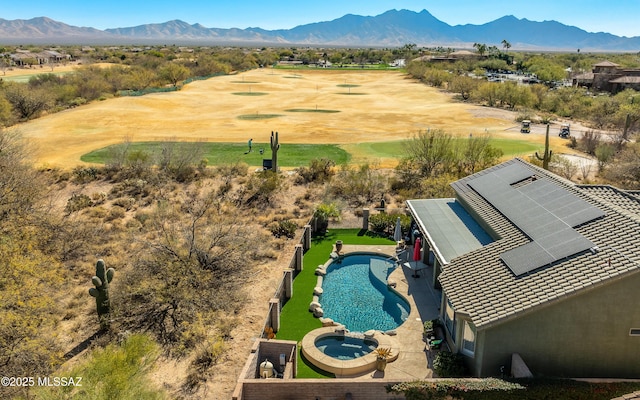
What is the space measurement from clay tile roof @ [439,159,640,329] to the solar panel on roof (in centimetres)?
23

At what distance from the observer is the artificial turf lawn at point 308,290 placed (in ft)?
52.0

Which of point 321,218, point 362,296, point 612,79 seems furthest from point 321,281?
point 612,79

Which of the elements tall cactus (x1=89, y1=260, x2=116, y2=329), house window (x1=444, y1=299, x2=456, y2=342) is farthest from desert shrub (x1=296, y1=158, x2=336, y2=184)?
house window (x1=444, y1=299, x2=456, y2=342)

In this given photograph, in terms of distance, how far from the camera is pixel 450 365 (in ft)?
41.7

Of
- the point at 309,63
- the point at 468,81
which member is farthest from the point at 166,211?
the point at 309,63

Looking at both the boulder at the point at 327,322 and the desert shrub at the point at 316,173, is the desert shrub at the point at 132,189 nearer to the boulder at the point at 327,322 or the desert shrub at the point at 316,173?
the desert shrub at the point at 316,173

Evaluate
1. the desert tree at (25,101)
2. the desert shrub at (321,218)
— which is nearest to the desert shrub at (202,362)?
the desert shrub at (321,218)

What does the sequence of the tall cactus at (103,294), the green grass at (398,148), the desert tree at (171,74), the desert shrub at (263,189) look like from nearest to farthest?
1. the tall cactus at (103,294)
2. the desert shrub at (263,189)
3. the green grass at (398,148)
4. the desert tree at (171,74)

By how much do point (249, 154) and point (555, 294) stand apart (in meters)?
36.1

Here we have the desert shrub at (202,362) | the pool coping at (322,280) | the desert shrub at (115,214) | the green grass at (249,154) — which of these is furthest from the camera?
the green grass at (249,154)

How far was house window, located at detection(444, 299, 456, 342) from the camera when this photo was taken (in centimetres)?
1429

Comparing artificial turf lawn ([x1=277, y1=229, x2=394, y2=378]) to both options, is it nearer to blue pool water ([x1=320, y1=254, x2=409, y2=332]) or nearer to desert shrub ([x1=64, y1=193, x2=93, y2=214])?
blue pool water ([x1=320, y1=254, x2=409, y2=332])

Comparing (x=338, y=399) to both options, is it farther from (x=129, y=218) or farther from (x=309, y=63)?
(x=309, y=63)

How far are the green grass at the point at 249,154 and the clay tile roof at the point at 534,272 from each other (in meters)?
27.4
